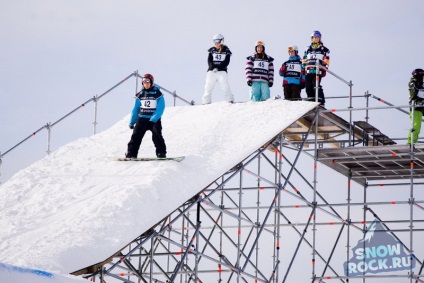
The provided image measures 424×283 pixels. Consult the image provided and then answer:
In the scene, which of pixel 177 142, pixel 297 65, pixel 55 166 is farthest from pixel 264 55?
pixel 55 166

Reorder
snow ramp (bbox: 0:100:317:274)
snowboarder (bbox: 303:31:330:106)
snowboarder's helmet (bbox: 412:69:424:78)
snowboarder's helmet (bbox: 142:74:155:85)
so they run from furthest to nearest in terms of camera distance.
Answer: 1. snowboarder (bbox: 303:31:330:106)
2. snowboarder's helmet (bbox: 412:69:424:78)
3. snowboarder's helmet (bbox: 142:74:155:85)
4. snow ramp (bbox: 0:100:317:274)

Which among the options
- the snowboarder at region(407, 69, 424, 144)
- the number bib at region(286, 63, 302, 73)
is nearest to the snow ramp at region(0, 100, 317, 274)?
the number bib at region(286, 63, 302, 73)

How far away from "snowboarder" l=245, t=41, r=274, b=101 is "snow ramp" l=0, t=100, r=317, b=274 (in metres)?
0.59

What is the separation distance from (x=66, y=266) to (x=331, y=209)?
8707 millimetres

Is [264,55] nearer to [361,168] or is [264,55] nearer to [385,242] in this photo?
[361,168]

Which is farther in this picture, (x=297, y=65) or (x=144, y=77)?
(x=297, y=65)

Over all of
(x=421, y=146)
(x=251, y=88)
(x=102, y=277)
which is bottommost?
(x=102, y=277)

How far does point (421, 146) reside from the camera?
19.2 meters

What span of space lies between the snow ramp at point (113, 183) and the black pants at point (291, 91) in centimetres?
83

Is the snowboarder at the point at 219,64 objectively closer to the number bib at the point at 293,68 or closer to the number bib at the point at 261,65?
the number bib at the point at 261,65

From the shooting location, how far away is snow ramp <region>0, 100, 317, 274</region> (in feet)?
50.0

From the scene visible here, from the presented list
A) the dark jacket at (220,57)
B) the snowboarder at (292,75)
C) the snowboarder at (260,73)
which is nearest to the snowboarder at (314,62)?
the snowboarder at (292,75)

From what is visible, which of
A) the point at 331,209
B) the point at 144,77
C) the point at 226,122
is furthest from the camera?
the point at 331,209

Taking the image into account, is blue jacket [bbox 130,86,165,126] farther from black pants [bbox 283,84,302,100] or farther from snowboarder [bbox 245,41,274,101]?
black pants [bbox 283,84,302,100]
